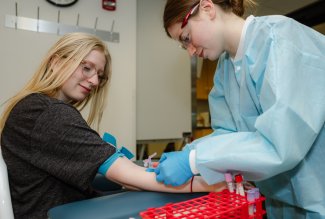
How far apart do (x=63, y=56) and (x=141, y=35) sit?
1374mm

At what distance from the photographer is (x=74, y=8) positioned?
6.36ft

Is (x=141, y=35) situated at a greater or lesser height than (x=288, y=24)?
lesser

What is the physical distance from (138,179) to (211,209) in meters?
0.32

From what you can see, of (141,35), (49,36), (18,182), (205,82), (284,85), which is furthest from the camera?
(205,82)

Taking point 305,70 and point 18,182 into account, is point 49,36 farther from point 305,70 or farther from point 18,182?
point 305,70

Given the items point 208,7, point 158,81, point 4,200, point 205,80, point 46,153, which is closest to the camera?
point 4,200

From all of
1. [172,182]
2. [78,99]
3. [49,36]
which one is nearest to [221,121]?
[172,182]

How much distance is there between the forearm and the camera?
29.5 inches

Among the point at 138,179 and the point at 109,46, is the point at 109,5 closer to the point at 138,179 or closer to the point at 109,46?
the point at 109,46

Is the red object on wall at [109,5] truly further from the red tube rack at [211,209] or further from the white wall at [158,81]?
the red tube rack at [211,209]

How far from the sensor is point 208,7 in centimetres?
89

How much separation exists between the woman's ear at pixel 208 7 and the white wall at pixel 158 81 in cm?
143

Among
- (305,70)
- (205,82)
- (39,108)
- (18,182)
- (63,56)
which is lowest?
(205,82)

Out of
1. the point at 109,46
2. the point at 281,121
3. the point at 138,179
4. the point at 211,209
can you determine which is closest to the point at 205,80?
the point at 109,46
